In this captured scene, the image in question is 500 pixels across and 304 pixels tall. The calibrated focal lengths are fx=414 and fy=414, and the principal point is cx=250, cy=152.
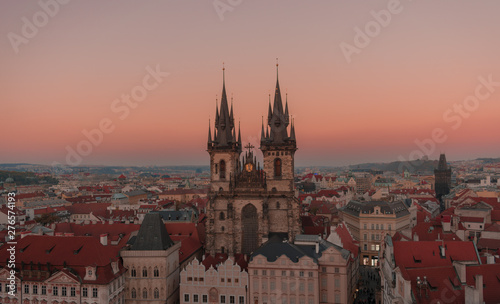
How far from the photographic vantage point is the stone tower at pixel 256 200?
85.9m

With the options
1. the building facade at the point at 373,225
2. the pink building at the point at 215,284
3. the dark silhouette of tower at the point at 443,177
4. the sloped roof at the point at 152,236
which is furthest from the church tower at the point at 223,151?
the dark silhouette of tower at the point at 443,177

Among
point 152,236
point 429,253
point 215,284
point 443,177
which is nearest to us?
point 429,253

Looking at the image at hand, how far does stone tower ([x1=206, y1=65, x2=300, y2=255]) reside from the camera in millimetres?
85938

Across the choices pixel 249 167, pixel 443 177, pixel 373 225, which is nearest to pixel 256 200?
pixel 249 167

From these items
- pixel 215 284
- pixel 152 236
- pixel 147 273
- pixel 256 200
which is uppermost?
pixel 256 200

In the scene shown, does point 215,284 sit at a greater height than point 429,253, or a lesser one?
lesser

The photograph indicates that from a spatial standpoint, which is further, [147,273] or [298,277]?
[147,273]

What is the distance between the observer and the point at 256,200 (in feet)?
285

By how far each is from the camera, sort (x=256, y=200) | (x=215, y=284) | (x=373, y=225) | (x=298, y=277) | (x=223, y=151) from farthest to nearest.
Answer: (x=373, y=225) → (x=223, y=151) → (x=256, y=200) → (x=215, y=284) → (x=298, y=277)

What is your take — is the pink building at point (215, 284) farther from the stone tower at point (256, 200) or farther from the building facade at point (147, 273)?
the stone tower at point (256, 200)

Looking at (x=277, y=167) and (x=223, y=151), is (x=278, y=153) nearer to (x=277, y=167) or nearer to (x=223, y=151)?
(x=277, y=167)

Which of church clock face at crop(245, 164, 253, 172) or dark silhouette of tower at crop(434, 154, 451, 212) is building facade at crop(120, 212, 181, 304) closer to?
church clock face at crop(245, 164, 253, 172)

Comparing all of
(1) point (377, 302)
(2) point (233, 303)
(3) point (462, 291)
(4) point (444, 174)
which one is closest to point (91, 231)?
(2) point (233, 303)

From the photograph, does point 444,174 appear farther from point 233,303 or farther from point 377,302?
point 233,303
